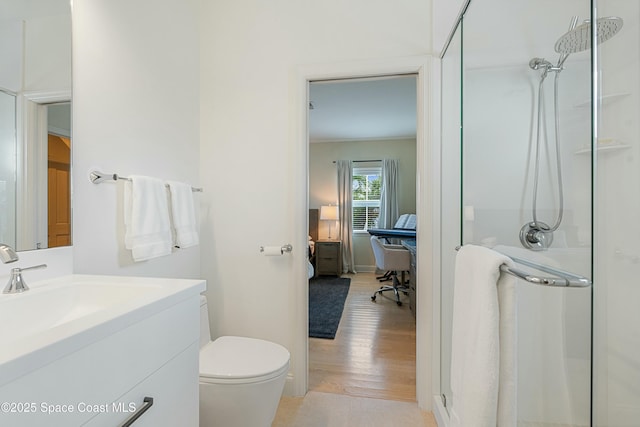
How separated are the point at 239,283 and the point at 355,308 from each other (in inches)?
77.4

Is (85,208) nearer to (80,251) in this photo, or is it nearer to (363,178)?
(80,251)

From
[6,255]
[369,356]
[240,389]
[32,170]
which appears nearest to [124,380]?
[6,255]

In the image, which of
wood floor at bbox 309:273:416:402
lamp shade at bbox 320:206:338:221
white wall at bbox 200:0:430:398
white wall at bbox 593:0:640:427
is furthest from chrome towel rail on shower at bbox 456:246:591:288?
lamp shade at bbox 320:206:338:221

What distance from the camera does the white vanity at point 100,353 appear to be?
478 millimetres

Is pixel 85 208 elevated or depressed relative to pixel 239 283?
elevated

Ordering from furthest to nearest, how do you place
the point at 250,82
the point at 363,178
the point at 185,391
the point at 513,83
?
the point at 363,178 → the point at 250,82 → the point at 513,83 → the point at 185,391

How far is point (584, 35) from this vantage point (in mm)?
988

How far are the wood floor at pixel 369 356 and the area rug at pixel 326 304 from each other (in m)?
0.09

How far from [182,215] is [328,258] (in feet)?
12.2

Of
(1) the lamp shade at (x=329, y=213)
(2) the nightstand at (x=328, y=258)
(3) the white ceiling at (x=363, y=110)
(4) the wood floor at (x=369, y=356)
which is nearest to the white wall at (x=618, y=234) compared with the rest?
(4) the wood floor at (x=369, y=356)

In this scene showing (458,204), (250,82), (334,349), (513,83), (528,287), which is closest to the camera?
(528,287)

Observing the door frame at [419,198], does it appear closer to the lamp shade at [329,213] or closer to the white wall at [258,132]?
the white wall at [258,132]

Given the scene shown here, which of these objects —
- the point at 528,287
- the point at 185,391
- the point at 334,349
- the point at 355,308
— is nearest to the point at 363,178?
the point at 355,308

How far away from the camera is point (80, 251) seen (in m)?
1.14
